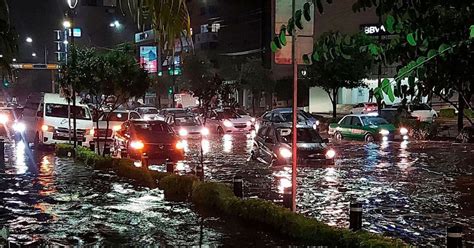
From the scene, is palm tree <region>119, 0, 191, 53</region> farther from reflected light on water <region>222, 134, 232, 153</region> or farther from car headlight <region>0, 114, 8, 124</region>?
car headlight <region>0, 114, 8, 124</region>

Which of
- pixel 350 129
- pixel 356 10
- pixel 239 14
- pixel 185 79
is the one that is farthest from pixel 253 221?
pixel 239 14

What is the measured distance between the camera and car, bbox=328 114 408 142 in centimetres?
2997

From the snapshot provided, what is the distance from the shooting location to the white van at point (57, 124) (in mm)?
25750

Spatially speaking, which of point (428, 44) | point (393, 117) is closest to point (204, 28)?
point (393, 117)

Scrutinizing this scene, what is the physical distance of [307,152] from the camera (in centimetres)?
1922

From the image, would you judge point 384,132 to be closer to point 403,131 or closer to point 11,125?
point 403,131

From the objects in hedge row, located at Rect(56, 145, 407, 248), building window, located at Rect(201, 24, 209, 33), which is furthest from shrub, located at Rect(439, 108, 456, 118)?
building window, located at Rect(201, 24, 209, 33)

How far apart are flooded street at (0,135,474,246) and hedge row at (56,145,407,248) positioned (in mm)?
340

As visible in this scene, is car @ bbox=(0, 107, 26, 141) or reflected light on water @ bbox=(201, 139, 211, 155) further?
car @ bbox=(0, 107, 26, 141)

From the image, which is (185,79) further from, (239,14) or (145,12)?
(145,12)

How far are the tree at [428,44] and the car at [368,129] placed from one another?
27.4 metres

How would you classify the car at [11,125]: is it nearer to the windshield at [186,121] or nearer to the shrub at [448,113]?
the windshield at [186,121]

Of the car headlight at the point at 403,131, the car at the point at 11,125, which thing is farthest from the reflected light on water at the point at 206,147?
the car headlight at the point at 403,131

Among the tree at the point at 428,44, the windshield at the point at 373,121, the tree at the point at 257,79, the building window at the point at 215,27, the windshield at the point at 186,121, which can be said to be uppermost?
the building window at the point at 215,27
